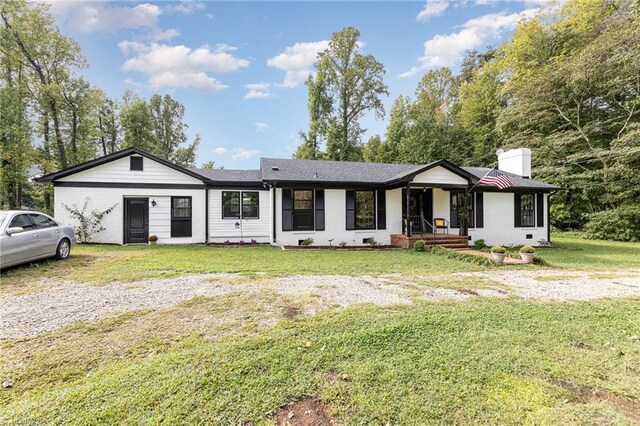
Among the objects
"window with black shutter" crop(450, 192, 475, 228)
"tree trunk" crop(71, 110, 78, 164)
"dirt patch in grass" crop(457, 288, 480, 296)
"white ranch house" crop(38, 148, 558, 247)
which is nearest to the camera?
"dirt patch in grass" crop(457, 288, 480, 296)

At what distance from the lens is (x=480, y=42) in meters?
29.0

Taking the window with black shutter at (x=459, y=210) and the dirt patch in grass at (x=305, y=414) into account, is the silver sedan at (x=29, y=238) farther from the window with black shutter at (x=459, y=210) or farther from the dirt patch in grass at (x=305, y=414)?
the window with black shutter at (x=459, y=210)

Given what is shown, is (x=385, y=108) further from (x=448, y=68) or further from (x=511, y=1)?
(x=511, y=1)

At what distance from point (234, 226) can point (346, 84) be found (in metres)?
18.8

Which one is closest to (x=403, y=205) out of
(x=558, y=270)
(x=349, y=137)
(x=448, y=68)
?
(x=558, y=270)

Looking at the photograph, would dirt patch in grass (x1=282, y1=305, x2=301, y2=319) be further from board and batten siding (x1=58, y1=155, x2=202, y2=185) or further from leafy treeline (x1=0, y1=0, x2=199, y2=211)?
leafy treeline (x1=0, y1=0, x2=199, y2=211)

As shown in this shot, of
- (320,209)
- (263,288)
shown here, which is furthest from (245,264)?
(320,209)

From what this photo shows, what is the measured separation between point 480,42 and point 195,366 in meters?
36.7

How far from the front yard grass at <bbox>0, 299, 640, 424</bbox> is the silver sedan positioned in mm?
Answer: 4545

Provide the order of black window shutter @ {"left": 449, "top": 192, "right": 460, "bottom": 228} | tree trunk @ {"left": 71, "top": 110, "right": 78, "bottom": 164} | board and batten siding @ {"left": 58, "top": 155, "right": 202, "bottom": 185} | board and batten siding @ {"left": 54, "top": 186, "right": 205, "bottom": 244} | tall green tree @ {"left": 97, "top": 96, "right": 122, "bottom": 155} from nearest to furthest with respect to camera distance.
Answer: board and batten siding @ {"left": 54, "top": 186, "right": 205, "bottom": 244} → board and batten siding @ {"left": 58, "top": 155, "right": 202, "bottom": 185} → black window shutter @ {"left": 449, "top": 192, "right": 460, "bottom": 228} → tree trunk @ {"left": 71, "top": 110, "right": 78, "bottom": 164} → tall green tree @ {"left": 97, "top": 96, "right": 122, "bottom": 155}

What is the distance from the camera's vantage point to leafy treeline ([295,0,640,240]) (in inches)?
628

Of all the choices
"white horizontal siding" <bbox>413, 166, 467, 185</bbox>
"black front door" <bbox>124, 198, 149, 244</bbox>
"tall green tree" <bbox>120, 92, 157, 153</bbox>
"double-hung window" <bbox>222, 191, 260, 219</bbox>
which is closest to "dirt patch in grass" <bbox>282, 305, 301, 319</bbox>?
"white horizontal siding" <bbox>413, 166, 467, 185</bbox>

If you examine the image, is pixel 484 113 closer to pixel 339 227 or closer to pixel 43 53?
pixel 339 227

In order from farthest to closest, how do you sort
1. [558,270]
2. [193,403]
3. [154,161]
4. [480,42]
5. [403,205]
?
1. [480,42]
2. [403,205]
3. [154,161]
4. [558,270]
5. [193,403]
